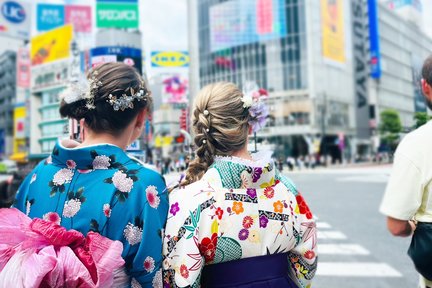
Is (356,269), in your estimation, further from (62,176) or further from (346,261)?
(62,176)

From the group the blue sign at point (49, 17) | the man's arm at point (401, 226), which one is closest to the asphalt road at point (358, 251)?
the man's arm at point (401, 226)

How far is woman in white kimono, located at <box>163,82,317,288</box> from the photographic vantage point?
1489 mm

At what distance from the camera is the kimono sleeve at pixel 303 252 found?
1.71m

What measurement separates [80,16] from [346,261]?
4829cm

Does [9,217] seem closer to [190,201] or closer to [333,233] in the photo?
[190,201]

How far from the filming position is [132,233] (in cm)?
132

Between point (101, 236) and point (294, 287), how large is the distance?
0.93m

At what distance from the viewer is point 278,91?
3772 centimetres

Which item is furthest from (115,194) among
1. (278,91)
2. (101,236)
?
(278,91)

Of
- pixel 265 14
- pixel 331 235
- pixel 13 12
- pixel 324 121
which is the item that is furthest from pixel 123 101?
pixel 13 12

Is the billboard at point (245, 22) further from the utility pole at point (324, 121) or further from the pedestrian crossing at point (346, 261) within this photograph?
the pedestrian crossing at point (346, 261)

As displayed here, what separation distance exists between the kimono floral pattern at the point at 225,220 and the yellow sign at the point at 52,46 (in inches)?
1062

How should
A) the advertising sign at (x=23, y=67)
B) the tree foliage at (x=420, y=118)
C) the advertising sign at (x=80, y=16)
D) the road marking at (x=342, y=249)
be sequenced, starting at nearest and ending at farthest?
the tree foliage at (x=420, y=118), the road marking at (x=342, y=249), the advertising sign at (x=23, y=67), the advertising sign at (x=80, y=16)

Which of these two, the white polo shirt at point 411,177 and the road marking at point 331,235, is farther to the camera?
the road marking at point 331,235
